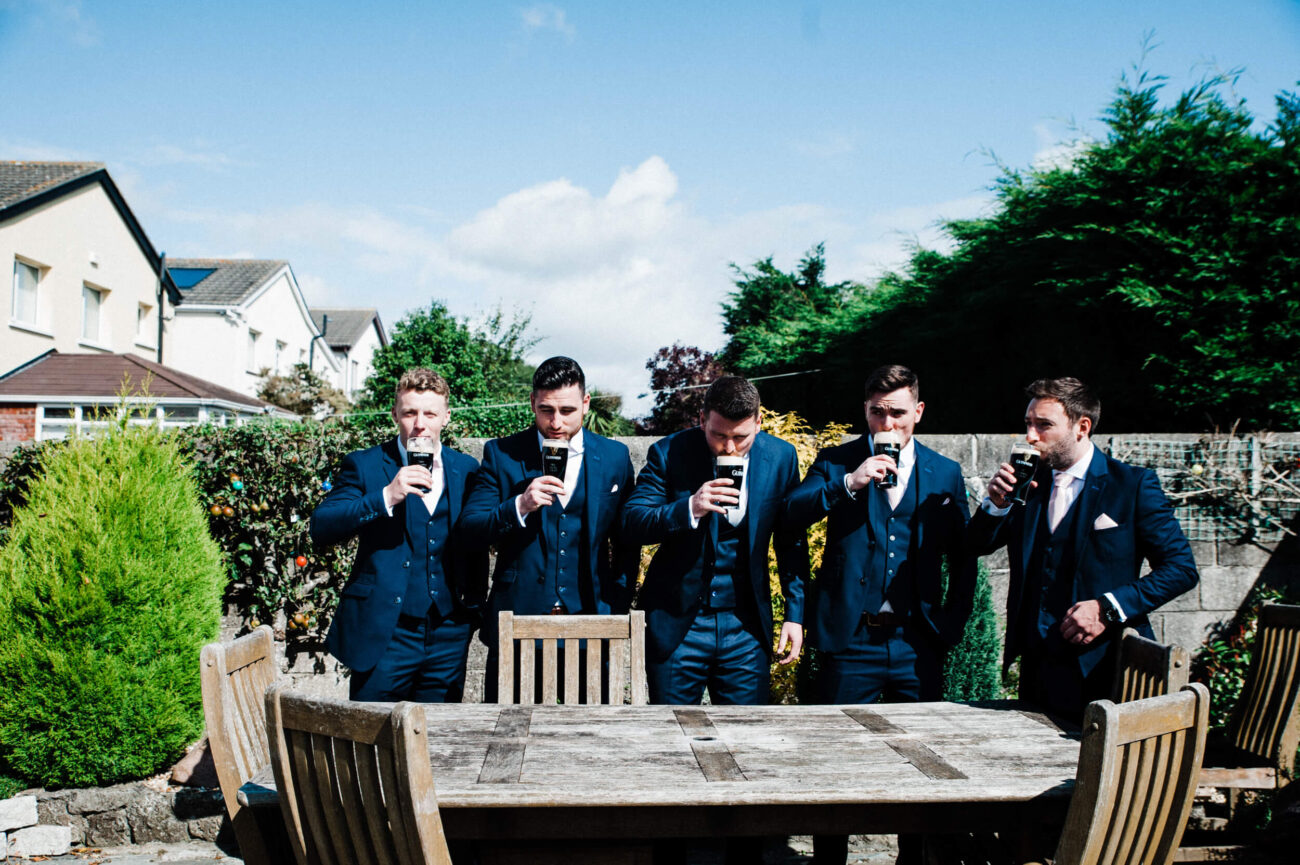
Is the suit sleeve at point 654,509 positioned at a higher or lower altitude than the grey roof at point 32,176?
lower

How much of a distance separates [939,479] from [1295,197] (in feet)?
13.2

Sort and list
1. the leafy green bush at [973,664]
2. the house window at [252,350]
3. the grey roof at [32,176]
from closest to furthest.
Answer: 1. the leafy green bush at [973,664]
2. the grey roof at [32,176]
3. the house window at [252,350]

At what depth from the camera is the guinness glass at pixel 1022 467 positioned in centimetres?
306

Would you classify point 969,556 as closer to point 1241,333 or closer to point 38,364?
point 1241,333

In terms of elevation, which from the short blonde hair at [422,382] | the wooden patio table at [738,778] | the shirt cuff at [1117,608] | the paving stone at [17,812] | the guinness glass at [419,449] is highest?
the short blonde hair at [422,382]

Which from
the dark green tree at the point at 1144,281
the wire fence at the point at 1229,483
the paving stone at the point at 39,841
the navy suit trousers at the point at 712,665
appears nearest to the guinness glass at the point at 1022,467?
the navy suit trousers at the point at 712,665

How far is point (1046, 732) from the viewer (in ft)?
8.95

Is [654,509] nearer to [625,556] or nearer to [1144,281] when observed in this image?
[625,556]

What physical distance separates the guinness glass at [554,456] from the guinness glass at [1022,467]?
1.61m

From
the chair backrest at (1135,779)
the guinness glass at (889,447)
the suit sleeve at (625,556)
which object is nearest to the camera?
the chair backrest at (1135,779)

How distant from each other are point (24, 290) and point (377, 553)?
59.5 ft

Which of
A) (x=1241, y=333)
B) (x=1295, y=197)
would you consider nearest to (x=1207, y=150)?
(x=1295, y=197)

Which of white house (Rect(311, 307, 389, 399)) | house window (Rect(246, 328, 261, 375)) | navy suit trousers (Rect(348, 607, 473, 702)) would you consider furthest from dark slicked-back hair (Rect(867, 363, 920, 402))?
white house (Rect(311, 307, 389, 399))

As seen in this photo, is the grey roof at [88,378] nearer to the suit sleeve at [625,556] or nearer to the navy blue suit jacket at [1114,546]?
the suit sleeve at [625,556]
